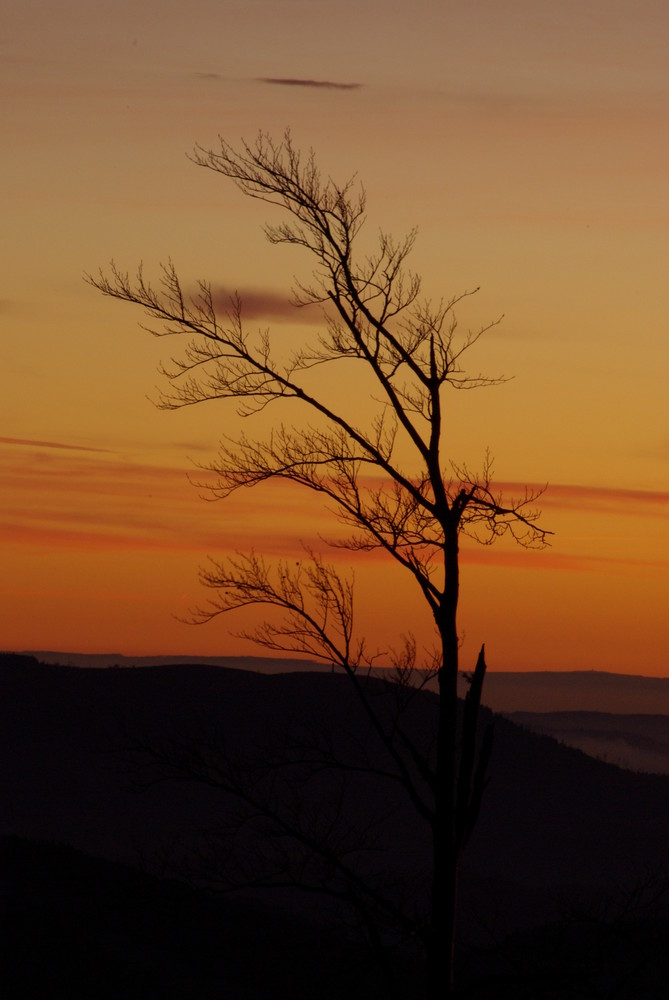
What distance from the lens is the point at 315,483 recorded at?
51.9ft

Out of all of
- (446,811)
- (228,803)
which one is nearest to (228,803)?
(228,803)

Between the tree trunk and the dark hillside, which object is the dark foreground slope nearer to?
the dark hillside

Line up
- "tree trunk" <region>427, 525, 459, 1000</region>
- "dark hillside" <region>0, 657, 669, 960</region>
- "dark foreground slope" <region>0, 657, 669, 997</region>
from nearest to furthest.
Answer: "tree trunk" <region>427, 525, 459, 1000</region> → "dark foreground slope" <region>0, 657, 669, 997</region> → "dark hillside" <region>0, 657, 669, 960</region>

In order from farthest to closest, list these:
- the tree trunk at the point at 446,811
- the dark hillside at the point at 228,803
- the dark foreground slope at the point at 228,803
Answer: the dark hillside at the point at 228,803 < the dark foreground slope at the point at 228,803 < the tree trunk at the point at 446,811

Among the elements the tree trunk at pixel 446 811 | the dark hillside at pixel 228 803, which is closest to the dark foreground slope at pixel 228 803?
the dark hillside at pixel 228 803

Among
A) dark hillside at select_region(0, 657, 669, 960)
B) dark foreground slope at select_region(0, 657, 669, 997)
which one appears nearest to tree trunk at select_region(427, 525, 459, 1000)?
dark foreground slope at select_region(0, 657, 669, 997)

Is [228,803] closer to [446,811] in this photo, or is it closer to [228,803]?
[228,803]

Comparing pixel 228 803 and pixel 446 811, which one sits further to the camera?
pixel 228 803

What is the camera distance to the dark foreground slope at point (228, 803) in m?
52.0

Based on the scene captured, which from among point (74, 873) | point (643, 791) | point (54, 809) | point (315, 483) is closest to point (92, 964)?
point (74, 873)

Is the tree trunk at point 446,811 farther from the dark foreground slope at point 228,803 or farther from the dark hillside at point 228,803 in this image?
the dark hillside at point 228,803

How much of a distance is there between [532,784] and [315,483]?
5225cm

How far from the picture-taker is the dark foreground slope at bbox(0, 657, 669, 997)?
52000 mm

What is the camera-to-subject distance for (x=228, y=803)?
5759 cm
